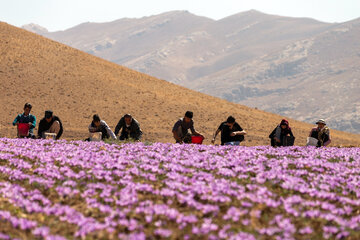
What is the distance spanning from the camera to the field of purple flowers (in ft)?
20.4

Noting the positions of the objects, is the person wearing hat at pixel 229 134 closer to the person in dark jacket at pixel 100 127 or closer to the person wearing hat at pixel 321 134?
the person wearing hat at pixel 321 134

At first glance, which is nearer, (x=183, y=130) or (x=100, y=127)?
(x=100, y=127)

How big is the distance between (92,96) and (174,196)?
49.8 meters

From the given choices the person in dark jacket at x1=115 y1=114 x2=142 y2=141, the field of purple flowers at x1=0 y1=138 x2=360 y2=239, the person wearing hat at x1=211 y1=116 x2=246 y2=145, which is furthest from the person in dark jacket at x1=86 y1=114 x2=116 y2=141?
the field of purple flowers at x1=0 y1=138 x2=360 y2=239

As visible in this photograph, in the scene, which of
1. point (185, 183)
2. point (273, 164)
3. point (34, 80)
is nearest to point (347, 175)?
point (273, 164)

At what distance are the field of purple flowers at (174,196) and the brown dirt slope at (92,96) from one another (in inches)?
1287

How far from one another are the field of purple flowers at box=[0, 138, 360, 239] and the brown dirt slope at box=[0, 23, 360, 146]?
3269 centimetres

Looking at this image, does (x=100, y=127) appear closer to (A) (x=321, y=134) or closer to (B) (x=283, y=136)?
(B) (x=283, y=136)

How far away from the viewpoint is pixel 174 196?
7.73 m

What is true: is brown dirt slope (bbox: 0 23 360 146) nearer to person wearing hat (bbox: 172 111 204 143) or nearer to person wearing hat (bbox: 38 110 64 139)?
person wearing hat (bbox: 38 110 64 139)

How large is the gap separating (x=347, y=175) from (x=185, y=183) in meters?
3.42

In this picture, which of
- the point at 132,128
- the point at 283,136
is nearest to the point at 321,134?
the point at 283,136

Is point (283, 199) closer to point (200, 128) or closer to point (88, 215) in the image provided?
point (88, 215)

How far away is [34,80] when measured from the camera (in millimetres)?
57812
